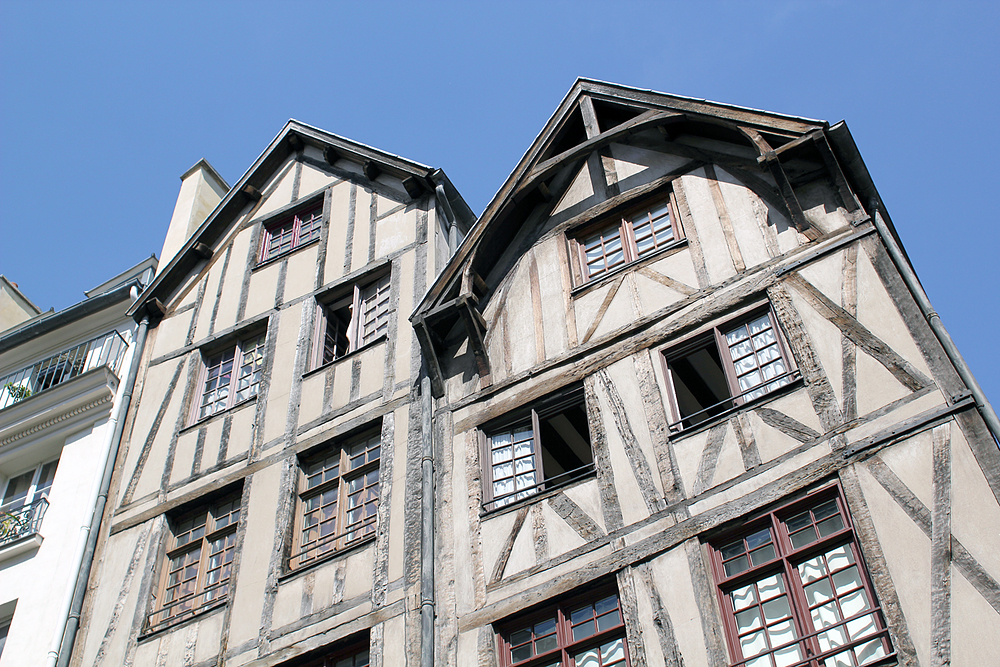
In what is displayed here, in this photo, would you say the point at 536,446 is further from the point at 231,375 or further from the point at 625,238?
the point at 231,375

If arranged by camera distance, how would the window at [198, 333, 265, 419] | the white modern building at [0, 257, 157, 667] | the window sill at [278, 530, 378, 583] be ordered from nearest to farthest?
1. the window sill at [278, 530, 378, 583]
2. the white modern building at [0, 257, 157, 667]
3. the window at [198, 333, 265, 419]

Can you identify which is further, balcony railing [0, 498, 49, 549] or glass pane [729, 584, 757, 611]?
balcony railing [0, 498, 49, 549]

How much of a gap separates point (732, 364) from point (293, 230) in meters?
8.41

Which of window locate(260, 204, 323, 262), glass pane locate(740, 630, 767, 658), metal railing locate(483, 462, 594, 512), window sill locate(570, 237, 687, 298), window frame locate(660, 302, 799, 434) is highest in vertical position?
window locate(260, 204, 323, 262)

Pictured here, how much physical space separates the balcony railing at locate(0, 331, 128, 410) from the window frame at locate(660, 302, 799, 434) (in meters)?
9.05

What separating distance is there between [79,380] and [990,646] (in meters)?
12.4

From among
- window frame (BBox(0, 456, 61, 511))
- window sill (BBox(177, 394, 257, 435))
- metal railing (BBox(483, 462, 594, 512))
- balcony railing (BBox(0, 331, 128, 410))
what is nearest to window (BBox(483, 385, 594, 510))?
A: metal railing (BBox(483, 462, 594, 512))

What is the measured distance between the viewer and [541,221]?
43.9ft

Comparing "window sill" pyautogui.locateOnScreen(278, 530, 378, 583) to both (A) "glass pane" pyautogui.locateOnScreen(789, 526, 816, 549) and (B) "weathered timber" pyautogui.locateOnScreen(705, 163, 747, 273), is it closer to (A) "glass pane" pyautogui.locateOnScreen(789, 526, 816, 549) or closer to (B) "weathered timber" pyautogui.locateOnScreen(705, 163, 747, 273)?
(A) "glass pane" pyautogui.locateOnScreen(789, 526, 816, 549)

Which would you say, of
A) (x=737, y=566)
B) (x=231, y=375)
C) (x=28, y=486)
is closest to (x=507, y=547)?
(x=737, y=566)

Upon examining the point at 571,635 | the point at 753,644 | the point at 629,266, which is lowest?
the point at 753,644

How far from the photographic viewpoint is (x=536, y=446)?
11.0m

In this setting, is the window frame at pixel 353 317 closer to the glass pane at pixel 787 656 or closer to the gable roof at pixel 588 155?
the gable roof at pixel 588 155

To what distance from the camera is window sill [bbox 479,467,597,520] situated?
33.7 feet
